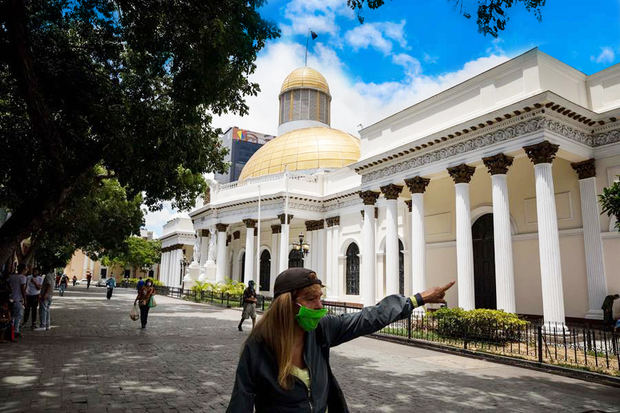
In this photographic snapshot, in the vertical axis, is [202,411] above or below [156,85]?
below

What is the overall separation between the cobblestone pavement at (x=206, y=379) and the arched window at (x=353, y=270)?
1646 centimetres

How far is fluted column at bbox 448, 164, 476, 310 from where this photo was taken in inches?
596

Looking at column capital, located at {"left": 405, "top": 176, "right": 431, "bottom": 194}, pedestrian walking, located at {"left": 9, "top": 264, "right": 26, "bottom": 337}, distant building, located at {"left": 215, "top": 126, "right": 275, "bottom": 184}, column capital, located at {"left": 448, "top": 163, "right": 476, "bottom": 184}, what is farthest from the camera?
distant building, located at {"left": 215, "top": 126, "right": 275, "bottom": 184}

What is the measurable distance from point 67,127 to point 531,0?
1038cm

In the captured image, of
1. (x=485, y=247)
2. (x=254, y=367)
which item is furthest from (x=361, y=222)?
(x=254, y=367)

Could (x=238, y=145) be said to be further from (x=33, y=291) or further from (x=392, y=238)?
(x=33, y=291)

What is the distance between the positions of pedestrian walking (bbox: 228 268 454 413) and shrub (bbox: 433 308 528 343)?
9.88m

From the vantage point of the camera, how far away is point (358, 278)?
27828mm

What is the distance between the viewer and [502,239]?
1418cm

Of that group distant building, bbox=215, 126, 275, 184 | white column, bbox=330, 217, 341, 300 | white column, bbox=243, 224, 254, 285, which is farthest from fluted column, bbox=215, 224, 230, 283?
distant building, bbox=215, 126, 275, 184

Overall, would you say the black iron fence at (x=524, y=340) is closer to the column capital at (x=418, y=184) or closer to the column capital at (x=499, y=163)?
the column capital at (x=499, y=163)

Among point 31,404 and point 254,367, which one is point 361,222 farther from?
point 254,367

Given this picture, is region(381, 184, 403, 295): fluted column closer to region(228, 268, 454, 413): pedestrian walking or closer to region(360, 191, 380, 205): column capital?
region(360, 191, 380, 205): column capital

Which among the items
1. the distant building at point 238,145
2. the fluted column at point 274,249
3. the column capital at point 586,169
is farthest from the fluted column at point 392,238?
the distant building at point 238,145
